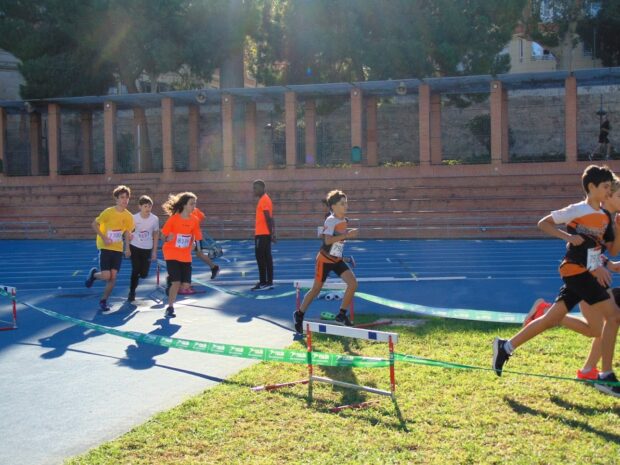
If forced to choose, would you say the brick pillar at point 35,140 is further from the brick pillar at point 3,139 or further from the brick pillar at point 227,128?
the brick pillar at point 227,128

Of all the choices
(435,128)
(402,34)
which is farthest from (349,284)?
(402,34)

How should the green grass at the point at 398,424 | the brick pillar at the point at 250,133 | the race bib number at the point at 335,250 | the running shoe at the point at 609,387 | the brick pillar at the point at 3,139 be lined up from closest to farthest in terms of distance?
the green grass at the point at 398,424
the running shoe at the point at 609,387
the race bib number at the point at 335,250
the brick pillar at the point at 3,139
the brick pillar at the point at 250,133

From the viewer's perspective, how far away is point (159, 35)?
3297 cm

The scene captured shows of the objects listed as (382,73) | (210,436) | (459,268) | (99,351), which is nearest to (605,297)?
(210,436)

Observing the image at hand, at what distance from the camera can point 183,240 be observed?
10328mm

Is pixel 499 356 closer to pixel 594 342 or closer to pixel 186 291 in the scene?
pixel 594 342

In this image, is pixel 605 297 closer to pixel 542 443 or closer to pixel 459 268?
pixel 542 443

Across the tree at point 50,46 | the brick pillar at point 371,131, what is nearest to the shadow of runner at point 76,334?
the brick pillar at point 371,131

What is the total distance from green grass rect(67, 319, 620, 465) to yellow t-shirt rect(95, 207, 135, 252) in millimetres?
4786

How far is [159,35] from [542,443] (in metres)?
31.3

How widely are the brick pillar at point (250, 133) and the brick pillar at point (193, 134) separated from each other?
8.52ft

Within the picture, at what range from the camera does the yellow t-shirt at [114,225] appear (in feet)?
35.4

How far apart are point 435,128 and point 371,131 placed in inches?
127

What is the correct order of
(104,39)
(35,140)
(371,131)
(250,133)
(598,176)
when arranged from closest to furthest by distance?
(598,176), (371,131), (104,39), (250,133), (35,140)
